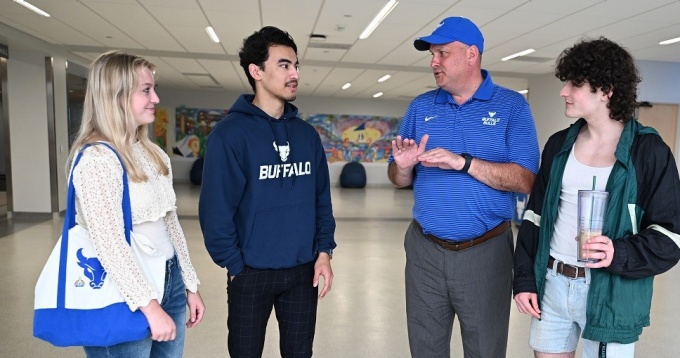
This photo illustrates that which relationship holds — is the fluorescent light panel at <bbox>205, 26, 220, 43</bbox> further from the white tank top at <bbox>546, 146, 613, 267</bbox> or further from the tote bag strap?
the white tank top at <bbox>546, 146, 613, 267</bbox>

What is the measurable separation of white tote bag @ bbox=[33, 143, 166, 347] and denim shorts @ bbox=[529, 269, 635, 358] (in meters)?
1.33

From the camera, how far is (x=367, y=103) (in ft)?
58.0

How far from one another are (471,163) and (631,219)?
1.82 feet

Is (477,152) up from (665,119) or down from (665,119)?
down

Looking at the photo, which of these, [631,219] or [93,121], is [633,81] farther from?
[93,121]

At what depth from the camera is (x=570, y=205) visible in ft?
5.39

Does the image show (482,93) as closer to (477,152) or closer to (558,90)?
(477,152)

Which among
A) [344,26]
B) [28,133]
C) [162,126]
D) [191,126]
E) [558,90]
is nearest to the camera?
[344,26]

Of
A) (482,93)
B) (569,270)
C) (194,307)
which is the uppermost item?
(482,93)

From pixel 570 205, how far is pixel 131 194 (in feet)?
4.71

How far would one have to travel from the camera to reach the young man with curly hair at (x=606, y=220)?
149 cm

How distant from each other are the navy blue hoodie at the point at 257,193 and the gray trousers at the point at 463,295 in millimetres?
479

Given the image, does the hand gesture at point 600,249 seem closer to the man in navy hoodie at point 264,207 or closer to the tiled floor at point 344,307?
the man in navy hoodie at point 264,207

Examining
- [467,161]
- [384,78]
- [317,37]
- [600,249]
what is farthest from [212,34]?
[600,249]
